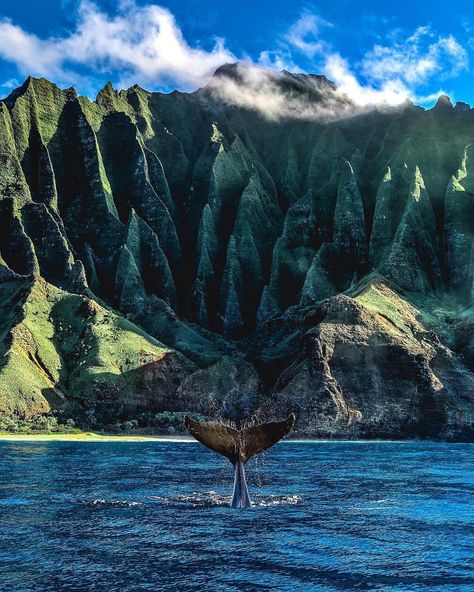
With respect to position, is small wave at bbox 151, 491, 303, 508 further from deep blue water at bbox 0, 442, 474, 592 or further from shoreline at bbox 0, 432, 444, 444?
shoreline at bbox 0, 432, 444, 444

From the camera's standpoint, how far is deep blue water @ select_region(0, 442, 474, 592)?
2239cm

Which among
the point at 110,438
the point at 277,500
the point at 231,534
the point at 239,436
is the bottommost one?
the point at 110,438

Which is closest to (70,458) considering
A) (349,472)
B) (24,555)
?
(349,472)

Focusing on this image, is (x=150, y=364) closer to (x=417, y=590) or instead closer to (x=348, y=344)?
(x=348, y=344)

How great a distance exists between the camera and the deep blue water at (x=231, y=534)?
Answer: 22.4 metres

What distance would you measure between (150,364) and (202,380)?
43.0 feet

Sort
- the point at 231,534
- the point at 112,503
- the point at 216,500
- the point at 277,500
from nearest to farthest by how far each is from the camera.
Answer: the point at 231,534 → the point at 112,503 → the point at 216,500 → the point at 277,500

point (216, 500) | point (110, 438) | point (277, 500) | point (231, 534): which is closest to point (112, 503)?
point (216, 500)

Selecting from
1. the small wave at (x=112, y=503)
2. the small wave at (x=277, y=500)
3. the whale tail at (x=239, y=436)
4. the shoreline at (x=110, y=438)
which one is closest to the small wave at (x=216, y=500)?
the small wave at (x=277, y=500)

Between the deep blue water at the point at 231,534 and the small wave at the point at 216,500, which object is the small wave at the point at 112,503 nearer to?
the deep blue water at the point at 231,534

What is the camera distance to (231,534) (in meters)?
29.5

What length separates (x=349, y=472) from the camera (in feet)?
205

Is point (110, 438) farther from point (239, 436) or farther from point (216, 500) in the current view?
point (239, 436)

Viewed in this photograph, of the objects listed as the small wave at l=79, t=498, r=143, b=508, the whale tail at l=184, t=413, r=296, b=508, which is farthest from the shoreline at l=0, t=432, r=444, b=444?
the whale tail at l=184, t=413, r=296, b=508
